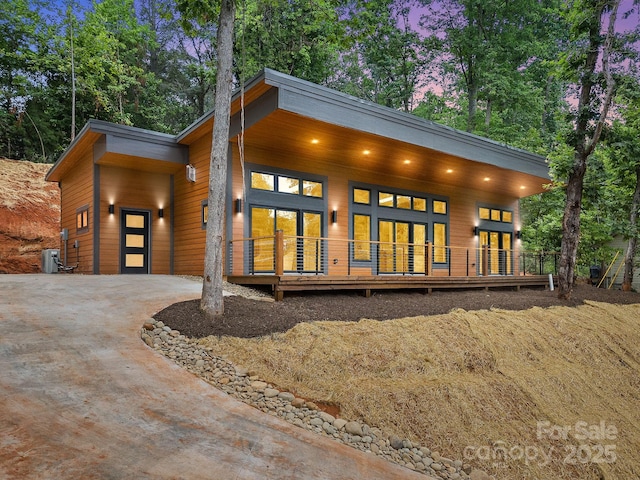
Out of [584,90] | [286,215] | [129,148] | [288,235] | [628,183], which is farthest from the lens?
[628,183]

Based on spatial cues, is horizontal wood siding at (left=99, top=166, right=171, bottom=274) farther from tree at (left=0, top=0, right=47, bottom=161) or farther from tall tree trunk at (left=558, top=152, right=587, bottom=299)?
tree at (left=0, top=0, right=47, bottom=161)

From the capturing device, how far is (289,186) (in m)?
10.4

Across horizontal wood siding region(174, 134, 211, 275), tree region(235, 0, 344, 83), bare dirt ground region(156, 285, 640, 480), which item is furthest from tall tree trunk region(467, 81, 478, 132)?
bare dirt ground region(156, 285, 640, 480)

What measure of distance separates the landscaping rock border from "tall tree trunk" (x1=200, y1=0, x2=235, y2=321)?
4.15 feet

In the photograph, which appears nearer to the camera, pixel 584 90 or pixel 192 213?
pixel 584 90

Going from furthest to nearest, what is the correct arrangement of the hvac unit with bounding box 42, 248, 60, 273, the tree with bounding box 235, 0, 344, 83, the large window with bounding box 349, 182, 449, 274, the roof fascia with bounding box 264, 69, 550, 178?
1. the tree with bounding box 235, 0, 344, 83
2. the hvac unit with bounding box 42, 248, 60, 273
3. the large window with bounding box 349, 182, 449, 274
4. the roof fascia with bounding box 264, 69, 550, 178

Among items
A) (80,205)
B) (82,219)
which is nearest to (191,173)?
(82,219)

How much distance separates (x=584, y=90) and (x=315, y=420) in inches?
406

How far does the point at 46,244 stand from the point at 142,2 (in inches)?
724

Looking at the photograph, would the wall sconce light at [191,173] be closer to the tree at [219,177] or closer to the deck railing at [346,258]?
the deck railing at [346,258]

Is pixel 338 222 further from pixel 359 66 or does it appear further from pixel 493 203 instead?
pixel 359 66

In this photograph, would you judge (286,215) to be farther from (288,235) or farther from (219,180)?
(219,180)

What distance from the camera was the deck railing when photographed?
9312 millimetres

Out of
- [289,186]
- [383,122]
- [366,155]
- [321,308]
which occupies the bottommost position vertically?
[321,308]
